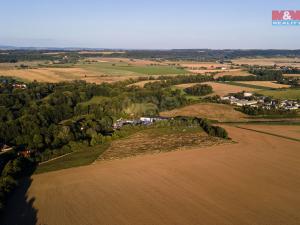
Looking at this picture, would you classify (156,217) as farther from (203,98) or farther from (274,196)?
(203,98)

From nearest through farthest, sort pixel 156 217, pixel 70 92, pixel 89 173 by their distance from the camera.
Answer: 1. pixel 156 217
2. pixel 89 173
3. pixel 70 92

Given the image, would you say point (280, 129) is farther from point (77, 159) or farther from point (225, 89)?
point (225, 89)

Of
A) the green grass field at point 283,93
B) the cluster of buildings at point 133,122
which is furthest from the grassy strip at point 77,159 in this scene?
the green grass field at point 283,93

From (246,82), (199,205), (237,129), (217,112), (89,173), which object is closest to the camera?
(199,205)

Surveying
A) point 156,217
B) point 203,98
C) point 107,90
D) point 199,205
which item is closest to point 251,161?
point 199,205

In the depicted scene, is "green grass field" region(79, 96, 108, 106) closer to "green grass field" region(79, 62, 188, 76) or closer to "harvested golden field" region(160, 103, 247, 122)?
"harvested golden field" region(160, 103, 247, 122)

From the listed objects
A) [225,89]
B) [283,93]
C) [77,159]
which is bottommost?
[77,159]

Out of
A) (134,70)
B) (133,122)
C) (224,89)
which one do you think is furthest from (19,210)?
(134,70)
